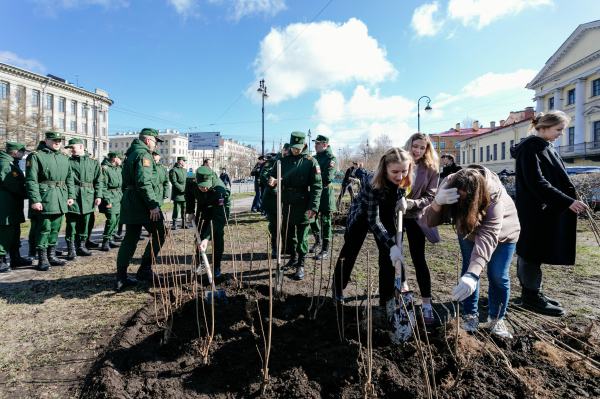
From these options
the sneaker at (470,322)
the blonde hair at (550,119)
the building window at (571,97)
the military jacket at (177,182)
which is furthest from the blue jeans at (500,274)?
the building window at (571,97)

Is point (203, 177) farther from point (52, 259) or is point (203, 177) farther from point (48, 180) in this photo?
point (52, 259)

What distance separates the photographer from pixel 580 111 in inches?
1119

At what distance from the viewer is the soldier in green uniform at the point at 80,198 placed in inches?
202

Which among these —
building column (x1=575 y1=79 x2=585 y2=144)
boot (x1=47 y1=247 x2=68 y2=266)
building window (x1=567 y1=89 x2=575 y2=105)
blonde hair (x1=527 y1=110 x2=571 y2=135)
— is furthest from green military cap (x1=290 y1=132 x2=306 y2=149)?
building window (x1=567 y1=89 x2=575 y2=105)

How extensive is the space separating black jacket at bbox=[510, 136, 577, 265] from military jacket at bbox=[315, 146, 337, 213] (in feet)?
8.73

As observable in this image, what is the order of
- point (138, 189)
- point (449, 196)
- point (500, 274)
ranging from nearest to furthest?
point (449, 196) → point (500, 274) → point (138, 189)

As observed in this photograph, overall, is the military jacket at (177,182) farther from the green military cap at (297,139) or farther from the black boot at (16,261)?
the green military cap at (297,139)

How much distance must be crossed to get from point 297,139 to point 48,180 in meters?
3.72

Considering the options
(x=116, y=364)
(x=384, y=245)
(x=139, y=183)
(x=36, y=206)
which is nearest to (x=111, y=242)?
(x=36, y=206)

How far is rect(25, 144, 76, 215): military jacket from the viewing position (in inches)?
175

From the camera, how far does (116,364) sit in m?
2.08

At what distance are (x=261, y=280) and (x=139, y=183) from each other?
5.98ft

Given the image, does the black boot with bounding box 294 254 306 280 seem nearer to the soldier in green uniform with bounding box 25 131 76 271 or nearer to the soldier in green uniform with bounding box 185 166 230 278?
the soldier in green uniform with bounding box 185 166 230 278

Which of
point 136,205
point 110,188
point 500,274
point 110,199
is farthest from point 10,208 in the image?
point 500,274
